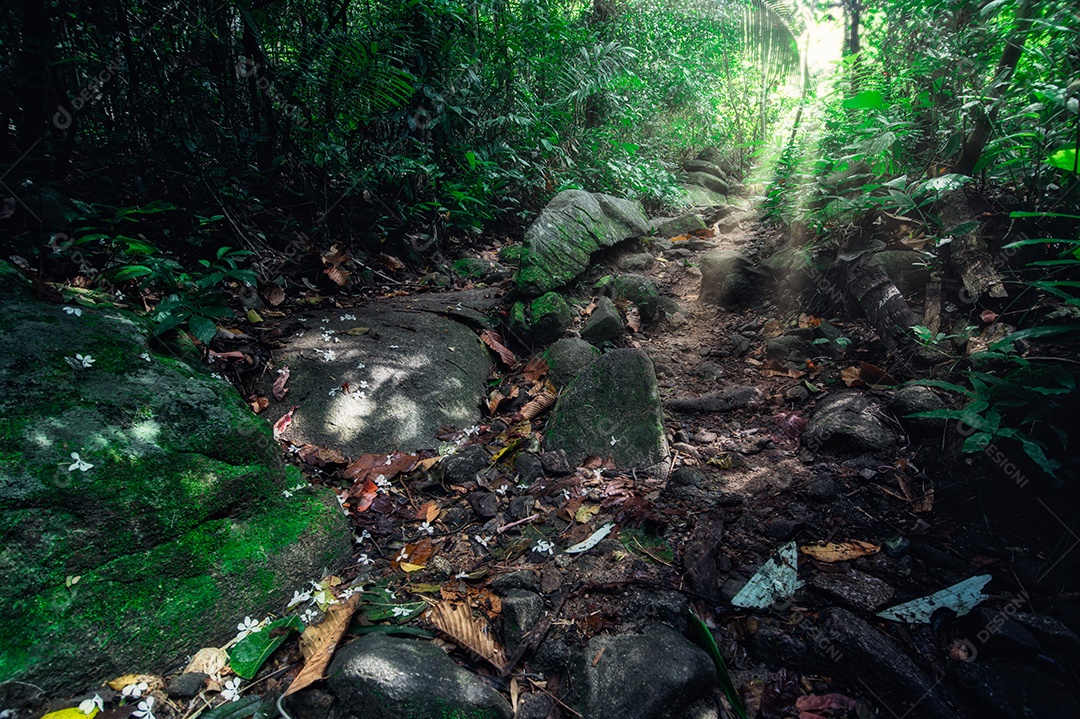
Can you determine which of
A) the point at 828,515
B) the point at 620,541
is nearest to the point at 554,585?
the point at 620,541

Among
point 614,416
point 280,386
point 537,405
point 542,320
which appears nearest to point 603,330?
point 542,320

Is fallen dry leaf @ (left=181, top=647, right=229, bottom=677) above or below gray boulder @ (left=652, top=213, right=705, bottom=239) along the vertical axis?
above

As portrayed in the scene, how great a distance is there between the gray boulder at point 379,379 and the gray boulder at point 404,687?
1.50 m

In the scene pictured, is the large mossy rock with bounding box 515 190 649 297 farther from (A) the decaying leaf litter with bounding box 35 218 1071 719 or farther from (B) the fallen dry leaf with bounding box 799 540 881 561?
(B) the fallen dry leaf with bounding box 799 540 881 561

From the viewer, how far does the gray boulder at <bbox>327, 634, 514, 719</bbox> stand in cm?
147

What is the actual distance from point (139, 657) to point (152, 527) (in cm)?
44

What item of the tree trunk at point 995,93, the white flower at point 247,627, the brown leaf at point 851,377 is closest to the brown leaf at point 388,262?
the white flower at point 247,627

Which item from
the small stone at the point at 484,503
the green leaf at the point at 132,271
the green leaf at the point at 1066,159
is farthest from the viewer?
the green leaf at the point at 132,271

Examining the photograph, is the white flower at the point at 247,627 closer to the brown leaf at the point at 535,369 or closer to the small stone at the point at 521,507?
the small stone at the point at 521,507

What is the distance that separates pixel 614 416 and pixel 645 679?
1.58 m

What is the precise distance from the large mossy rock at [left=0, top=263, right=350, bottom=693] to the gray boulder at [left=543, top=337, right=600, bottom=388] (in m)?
1.84

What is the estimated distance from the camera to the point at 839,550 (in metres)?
1.93

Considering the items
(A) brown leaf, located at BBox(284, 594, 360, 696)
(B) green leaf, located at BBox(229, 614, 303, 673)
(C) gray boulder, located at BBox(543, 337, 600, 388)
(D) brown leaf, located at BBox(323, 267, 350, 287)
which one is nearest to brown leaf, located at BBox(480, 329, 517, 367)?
(C) gray boulder, located at BBox(543, 337, 600, 388)

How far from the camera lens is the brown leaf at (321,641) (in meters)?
1.58
